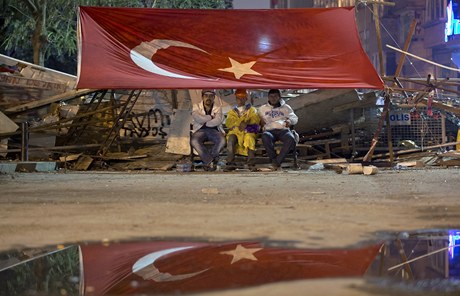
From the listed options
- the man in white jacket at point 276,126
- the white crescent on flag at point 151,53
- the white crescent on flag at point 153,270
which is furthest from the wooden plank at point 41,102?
the white crescent on flag at point 153,270

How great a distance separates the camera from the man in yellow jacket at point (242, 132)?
39.2ft

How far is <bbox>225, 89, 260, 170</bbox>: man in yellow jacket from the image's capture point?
470 inches

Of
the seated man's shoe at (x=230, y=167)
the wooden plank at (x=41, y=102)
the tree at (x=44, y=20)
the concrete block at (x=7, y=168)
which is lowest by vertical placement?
the seated man's shoe at (x=230, y=167)

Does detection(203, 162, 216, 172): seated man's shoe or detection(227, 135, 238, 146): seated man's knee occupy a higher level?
detection(227, 135, 238, 146): seated man's knee

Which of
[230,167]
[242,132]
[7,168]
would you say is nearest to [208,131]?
[242,132]

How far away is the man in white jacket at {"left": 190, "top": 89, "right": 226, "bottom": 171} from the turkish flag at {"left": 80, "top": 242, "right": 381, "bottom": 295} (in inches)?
302

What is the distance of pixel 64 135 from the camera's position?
14391mm

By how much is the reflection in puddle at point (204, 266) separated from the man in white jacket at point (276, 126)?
290 inches

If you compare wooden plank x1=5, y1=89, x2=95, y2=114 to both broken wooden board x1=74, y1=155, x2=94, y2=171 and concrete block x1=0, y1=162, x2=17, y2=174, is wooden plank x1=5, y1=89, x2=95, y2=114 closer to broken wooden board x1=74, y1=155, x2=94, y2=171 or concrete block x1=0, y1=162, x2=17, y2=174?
broken wooden board x1=74, y1=155, x2=94, y2=171

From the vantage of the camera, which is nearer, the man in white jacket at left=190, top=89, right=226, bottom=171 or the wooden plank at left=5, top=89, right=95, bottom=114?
the man in white jacket at left=190, top=89, right=226, bottom=171

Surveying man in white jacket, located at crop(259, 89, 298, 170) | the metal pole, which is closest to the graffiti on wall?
the metal pole

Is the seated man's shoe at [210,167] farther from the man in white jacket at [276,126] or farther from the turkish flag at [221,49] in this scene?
the turkish flag at [221,49]

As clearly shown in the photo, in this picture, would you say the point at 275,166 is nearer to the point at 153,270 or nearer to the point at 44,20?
the point at 153,270

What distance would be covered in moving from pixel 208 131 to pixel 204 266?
850 centimetres
